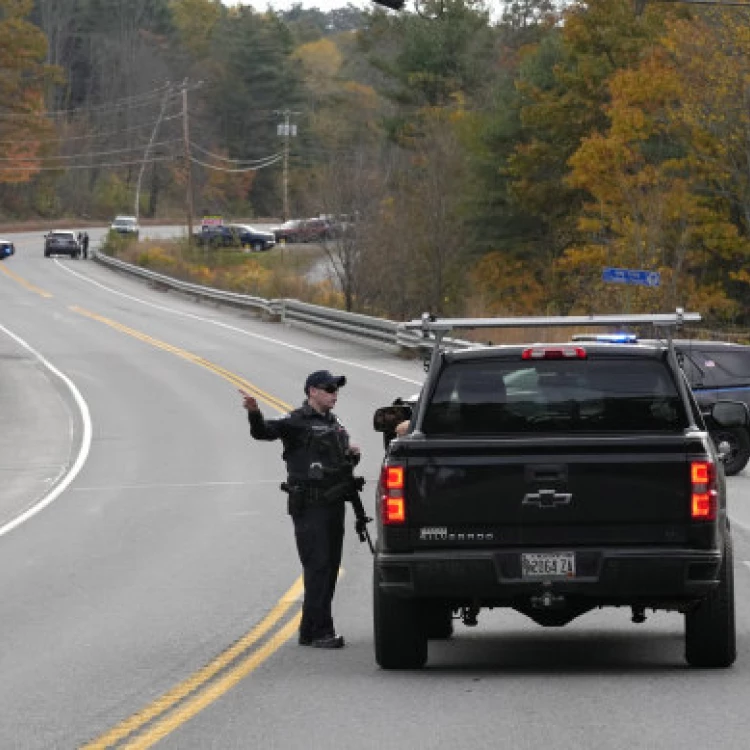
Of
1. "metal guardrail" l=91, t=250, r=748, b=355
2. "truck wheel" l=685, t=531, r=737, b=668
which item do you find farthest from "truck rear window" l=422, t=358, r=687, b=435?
"metal guardrail" l=91, t=250, r=748, b=355

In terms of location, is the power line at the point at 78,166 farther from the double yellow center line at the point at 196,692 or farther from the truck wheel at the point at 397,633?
the truck wheel at the point at 397,633

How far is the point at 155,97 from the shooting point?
6368 inches

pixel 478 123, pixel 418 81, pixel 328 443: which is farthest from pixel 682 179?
pixel 328 443

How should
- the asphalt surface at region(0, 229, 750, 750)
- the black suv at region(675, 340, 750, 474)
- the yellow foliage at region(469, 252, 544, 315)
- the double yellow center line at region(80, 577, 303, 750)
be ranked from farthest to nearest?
the yellow foliage at region(469, 252, 544, 315), the black suv at region(675, 340, 750, 474), the asphalt surface at region(0, 229, 750, 750), the double yellow center line at region(80, 577, 303, 750)

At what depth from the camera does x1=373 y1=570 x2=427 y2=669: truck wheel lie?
10.7m

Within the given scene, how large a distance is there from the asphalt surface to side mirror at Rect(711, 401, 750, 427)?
1.37 m

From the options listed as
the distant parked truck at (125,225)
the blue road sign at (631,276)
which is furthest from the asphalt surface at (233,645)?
the distant parked truck at (125,225)

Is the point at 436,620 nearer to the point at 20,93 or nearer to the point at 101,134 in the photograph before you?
the point at 20,93

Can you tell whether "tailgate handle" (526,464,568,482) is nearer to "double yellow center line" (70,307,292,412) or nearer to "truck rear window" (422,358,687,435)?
"truck rear window" (422,358,687,435)

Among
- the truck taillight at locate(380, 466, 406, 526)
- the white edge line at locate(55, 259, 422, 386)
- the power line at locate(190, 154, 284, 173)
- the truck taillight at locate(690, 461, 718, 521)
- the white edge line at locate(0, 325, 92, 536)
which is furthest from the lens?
the power line at locate(190, 154, 284, 173)

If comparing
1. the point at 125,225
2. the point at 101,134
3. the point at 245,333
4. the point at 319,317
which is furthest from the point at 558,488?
the point at 101,134

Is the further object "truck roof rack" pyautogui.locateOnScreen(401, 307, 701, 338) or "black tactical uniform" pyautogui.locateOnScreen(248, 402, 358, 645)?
"black tactical uniform" pyautogui.locateOnScreen(248, 402, 358, 645)

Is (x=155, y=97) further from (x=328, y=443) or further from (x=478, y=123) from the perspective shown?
(x=328, y=443)

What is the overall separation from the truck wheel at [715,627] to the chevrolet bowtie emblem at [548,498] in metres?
0.98
